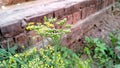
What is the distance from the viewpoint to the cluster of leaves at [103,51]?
8.39 feet

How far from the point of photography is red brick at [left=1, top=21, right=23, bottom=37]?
1732mm

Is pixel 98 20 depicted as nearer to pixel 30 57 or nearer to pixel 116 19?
pixel 116 19

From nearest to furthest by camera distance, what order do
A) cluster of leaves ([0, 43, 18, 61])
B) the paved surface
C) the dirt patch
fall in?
1. cluster of leaves ([0, 43, 18, 61])
2. the paved surface
3. the dirt patch

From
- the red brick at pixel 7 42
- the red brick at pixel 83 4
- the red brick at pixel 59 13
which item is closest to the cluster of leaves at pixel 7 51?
the red brick at pixel 7 42

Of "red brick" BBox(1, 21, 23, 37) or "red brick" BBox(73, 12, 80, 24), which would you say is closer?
"red brick" BBox(1, 21, 23, 37)

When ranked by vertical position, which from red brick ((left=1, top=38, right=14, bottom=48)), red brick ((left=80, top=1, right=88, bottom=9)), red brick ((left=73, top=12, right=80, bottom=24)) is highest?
red brick ((left=1, top=38, right=14, bottom=48))

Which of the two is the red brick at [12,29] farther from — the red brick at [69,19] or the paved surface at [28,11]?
the red brick at [69,19]

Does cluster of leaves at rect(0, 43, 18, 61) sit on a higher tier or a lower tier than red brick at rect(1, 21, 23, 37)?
lower

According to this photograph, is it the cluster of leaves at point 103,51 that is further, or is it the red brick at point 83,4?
the red brick at point 83,4

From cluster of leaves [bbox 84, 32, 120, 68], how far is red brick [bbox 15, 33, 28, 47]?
2.84 ft

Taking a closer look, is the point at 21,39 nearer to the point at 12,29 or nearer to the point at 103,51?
the point at 12,29

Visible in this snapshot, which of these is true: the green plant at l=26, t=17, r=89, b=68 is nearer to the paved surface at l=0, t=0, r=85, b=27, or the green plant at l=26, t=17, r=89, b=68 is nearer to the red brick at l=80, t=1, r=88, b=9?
the paved surface at l=0, t=0, r=85, b=27

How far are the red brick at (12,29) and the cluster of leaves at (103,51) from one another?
3.14ft

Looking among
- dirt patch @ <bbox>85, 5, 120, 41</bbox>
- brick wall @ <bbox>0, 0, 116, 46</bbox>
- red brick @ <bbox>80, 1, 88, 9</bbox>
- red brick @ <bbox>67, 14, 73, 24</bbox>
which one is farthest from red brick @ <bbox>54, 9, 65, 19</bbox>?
dirt patch @ <bbox>85, 5, 120, 41</bbox>
